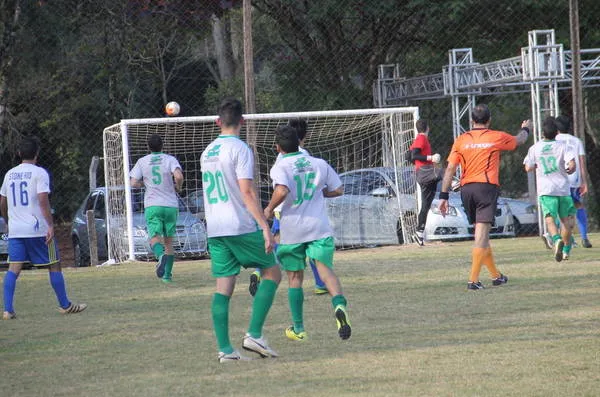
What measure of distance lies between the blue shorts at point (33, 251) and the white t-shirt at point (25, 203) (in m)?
0.08

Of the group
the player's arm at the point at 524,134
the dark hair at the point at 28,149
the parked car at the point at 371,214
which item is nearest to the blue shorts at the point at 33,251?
the dark hair at the point at 28,149

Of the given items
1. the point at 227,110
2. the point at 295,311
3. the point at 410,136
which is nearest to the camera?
the point at 227,110

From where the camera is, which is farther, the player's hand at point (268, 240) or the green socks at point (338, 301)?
the green socks at point (338, 301)

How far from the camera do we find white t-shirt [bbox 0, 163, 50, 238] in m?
12.4

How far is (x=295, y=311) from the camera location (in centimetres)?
955

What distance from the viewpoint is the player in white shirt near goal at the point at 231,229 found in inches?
343

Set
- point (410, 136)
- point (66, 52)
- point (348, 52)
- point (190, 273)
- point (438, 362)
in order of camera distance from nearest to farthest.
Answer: point (438, 362) < point (190, 273) < point (410, 136) < point (348, 52) < point (66, 52)

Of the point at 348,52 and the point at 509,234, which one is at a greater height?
the point at 348,52

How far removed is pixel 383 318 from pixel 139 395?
152 inches

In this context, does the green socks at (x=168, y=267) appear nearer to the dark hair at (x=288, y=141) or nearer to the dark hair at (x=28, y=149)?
the dark hair at (x=28, y=149)

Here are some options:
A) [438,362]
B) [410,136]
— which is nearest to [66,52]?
[410,136]

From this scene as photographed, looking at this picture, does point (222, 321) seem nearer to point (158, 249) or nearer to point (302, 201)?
point (302, 201)

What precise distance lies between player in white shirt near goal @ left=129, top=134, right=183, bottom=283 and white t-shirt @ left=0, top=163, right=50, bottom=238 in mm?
3657

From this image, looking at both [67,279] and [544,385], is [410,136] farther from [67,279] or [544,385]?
[544,385]
